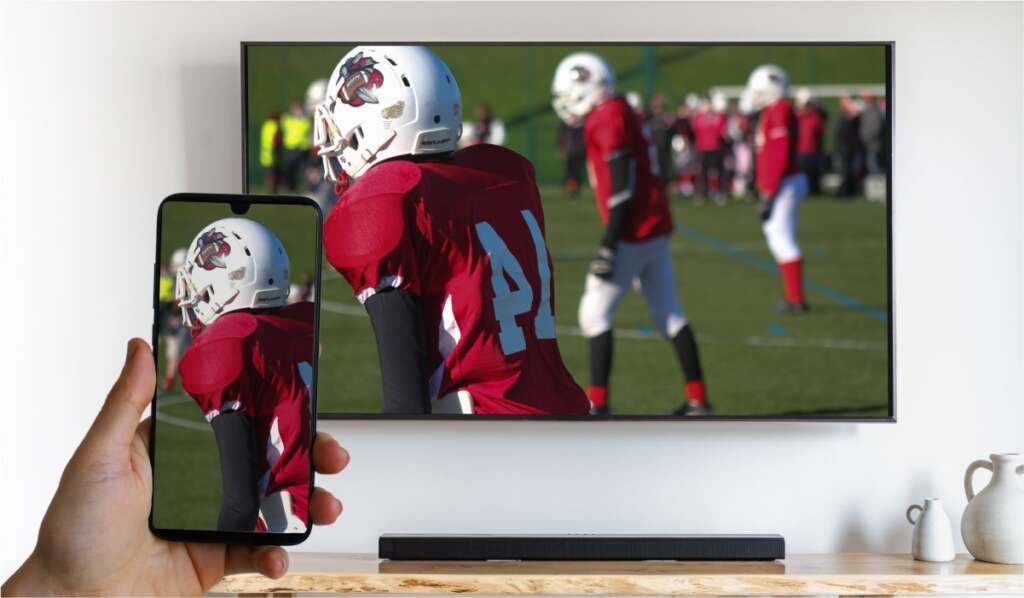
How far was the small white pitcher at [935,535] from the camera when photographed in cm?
279

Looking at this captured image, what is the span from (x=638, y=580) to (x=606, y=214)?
902mm

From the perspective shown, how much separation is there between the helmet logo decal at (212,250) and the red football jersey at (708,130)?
1612 mm

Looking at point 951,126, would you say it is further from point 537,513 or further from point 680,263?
point 537,513

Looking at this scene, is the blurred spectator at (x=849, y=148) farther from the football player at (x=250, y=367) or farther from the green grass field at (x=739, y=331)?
the football player at (x=250, y=367)

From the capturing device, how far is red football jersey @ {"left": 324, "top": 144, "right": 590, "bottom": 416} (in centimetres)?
282

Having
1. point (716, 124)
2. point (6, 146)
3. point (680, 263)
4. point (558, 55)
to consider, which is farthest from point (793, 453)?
point (6, 146)

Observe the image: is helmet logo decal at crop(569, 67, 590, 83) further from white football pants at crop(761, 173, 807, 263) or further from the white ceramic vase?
the white ceramic vase

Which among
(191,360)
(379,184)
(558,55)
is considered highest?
(558,55)

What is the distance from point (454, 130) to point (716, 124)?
66 centimetres

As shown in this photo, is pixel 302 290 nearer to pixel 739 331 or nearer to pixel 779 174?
pixel 739 331

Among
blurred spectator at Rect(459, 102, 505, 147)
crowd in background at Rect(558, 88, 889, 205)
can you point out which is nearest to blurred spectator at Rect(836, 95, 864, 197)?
crowd in background at Rect(558, 88, 889, 205)

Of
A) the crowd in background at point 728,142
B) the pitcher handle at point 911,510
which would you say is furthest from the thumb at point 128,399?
the pitcher handle at point 911,510

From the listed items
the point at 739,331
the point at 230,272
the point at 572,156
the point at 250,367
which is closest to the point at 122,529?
the point at 250,367

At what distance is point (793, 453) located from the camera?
2.96m
